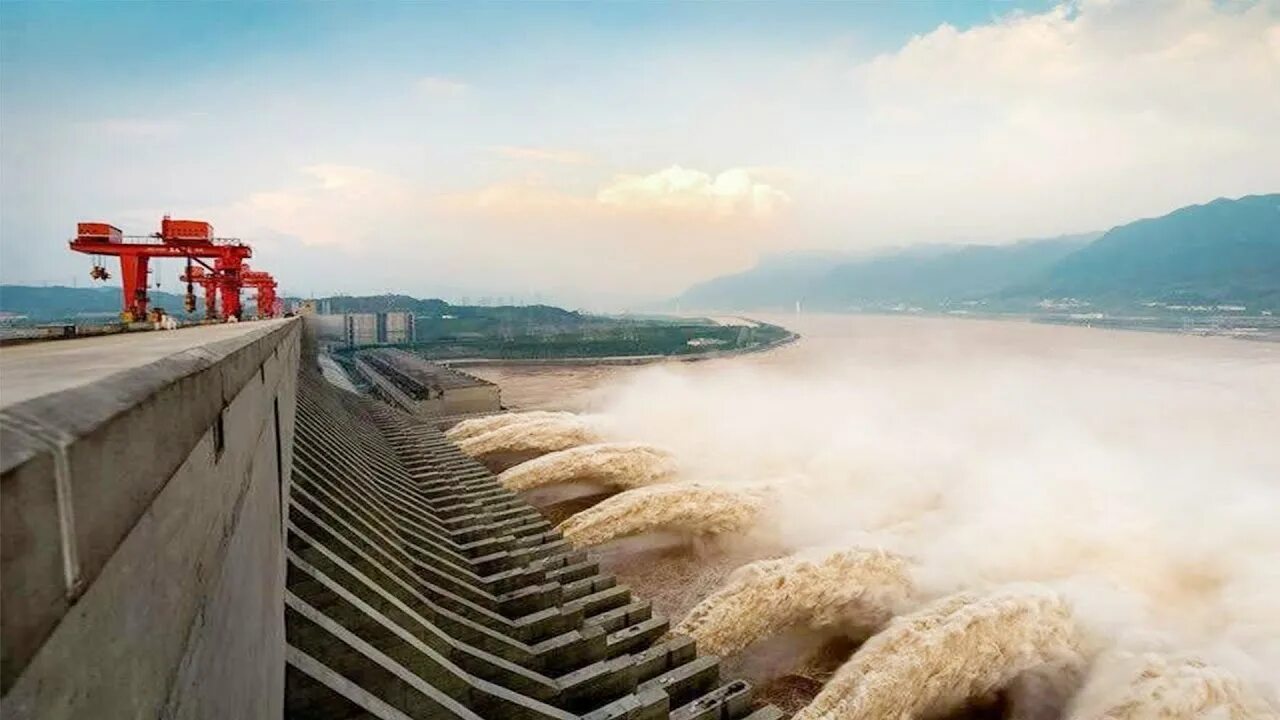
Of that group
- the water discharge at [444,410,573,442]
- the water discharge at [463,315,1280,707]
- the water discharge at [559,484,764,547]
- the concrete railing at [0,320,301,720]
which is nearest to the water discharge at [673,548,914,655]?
the water discharge at [463,315,1280,707]

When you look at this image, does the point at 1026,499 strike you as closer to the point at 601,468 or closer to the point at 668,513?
the point at 668,513

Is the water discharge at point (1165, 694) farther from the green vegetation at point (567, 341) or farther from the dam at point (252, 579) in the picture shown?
the green vegetation at point (567, 341)

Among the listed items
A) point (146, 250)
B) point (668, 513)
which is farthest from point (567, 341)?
point (668, 513)

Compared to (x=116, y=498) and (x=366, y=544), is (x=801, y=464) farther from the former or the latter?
(x=116, y=498)

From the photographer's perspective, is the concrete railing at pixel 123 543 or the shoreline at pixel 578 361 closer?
the concrete railing at pixel 123 543

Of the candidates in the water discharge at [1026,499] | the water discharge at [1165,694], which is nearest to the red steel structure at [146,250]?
the water discharge at [1026,499]

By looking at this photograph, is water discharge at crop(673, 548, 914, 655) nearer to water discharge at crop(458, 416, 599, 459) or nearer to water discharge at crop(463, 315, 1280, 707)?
water discharge at crop(463, 315, 1280, 707)

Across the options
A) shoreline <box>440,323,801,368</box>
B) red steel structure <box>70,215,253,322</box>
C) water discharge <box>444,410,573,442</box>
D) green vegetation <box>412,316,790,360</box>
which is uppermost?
red steel structure <box>70,215,253,322</box>
